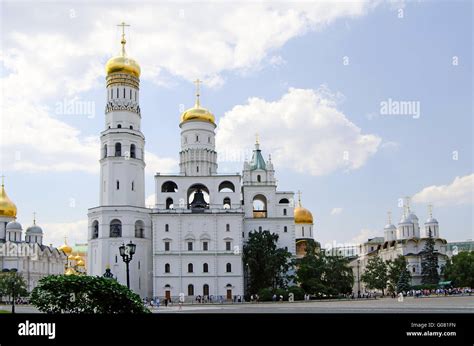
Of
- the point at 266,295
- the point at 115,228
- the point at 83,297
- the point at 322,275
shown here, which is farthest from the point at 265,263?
the point at 83,297

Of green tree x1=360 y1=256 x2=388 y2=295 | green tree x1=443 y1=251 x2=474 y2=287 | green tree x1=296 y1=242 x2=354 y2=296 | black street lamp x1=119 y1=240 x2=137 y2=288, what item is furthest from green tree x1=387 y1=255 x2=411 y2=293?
black street lamp x1=119 y1=240 x2=137 y2=288

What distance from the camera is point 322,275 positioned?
205ft

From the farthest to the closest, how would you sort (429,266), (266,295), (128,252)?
1. (429,266)
2. (266,295)
3. (128,252)

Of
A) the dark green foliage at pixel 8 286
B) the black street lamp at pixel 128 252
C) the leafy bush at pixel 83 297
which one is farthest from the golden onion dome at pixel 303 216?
the leafy bush at pixel 83 297

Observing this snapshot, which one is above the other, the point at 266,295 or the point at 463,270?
the point at 463,270

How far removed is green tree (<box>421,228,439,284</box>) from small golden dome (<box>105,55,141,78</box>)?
43.3 meters

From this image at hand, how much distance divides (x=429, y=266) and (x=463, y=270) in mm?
9159

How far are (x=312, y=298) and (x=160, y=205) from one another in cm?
1911

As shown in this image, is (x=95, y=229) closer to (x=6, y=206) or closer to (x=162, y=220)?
(x=162, y=220)
